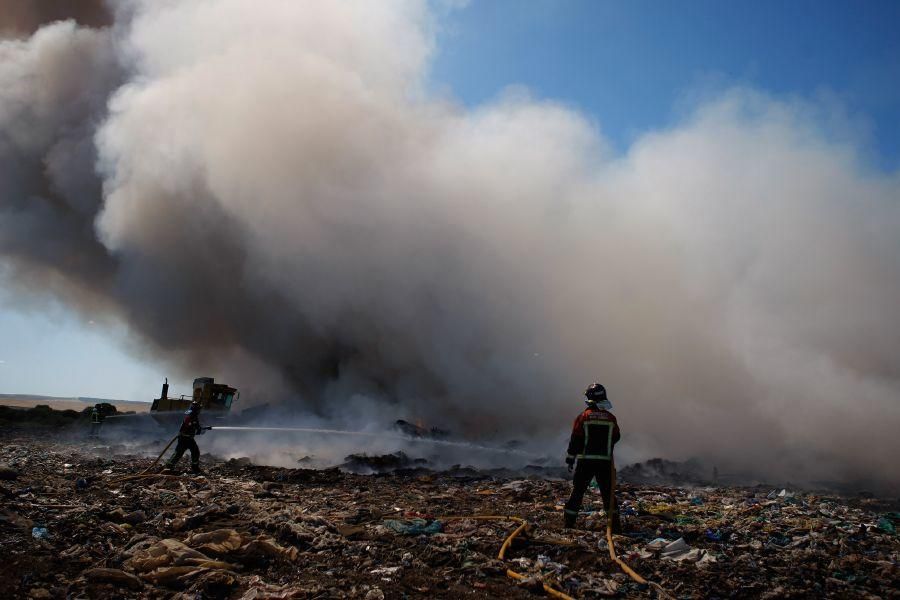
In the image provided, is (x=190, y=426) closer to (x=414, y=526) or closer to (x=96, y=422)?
(x=414, y=526)

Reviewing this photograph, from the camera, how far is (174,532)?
5.92 metres

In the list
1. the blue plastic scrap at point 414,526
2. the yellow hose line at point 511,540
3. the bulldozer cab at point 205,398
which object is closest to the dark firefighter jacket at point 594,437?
the yellow hose line at point 511,540

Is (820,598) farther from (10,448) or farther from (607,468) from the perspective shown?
(10,448)

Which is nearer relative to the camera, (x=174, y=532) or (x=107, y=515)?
(x=174, y=532)

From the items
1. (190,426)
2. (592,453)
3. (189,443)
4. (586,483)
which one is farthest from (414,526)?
(190,426)

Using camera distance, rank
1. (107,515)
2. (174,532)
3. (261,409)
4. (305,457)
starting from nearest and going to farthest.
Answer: (174,532)
(107,515)
(305,457)
(261,409)

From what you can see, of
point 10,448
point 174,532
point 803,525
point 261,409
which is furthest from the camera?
point 261,409

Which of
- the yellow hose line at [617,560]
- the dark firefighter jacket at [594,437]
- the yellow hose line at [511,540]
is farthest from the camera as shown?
the dark firefighter jacket at [594,437]

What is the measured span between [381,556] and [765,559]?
3.87 metres

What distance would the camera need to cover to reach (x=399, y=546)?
564cm

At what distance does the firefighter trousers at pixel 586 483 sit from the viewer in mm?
6625

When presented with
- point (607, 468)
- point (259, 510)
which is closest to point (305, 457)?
point (259, 510)

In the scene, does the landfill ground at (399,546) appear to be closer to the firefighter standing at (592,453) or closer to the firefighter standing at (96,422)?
the firefighter standing at (592,453)

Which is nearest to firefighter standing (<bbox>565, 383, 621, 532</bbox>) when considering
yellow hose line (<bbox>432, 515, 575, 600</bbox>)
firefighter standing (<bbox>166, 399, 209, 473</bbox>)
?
yellow hose line (<bbox>432, 515, 575, 600</bbox>)
